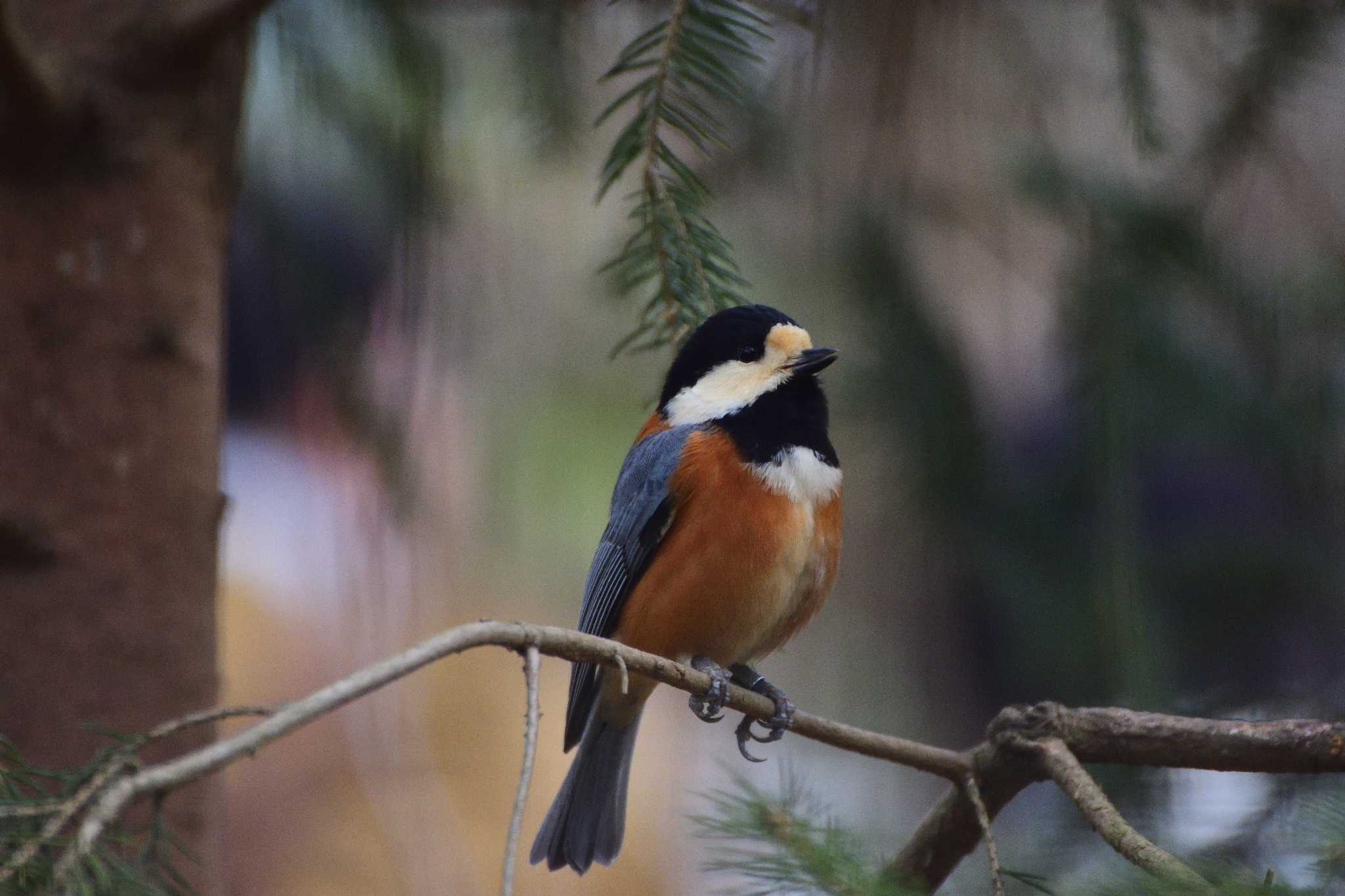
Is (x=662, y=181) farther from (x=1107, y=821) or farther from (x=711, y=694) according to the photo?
(x=1107, y=821)

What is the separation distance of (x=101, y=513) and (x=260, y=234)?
1.18 metres

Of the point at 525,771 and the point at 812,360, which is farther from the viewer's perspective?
the point at 812,360

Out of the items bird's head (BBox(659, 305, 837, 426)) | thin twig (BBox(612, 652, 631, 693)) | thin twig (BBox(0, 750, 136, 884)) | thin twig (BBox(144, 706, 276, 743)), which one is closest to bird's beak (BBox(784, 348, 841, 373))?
bird's head (BBox(659, 305, 837, 426))

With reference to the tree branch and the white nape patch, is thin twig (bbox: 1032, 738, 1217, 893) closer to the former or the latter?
the tree branch

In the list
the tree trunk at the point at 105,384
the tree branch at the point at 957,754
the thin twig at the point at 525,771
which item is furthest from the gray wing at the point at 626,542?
the thin twig at the point at 525,771

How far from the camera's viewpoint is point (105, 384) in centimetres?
231

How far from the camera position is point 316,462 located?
Answer: 3.55 meters

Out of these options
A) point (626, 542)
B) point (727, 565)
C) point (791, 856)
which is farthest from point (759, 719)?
point (791, 856)

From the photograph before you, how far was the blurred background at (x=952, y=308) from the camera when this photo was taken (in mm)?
2654

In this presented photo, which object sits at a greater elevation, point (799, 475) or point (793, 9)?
point (793, 9)

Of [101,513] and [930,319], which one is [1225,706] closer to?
[930,319]

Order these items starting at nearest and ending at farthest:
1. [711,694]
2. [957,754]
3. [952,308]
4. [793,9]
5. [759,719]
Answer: [957,754]
[711,694]
[793,9]
[759,719]
[952,308]

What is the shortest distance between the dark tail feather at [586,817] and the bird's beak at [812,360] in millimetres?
975

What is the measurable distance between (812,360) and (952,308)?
1.06 metres
